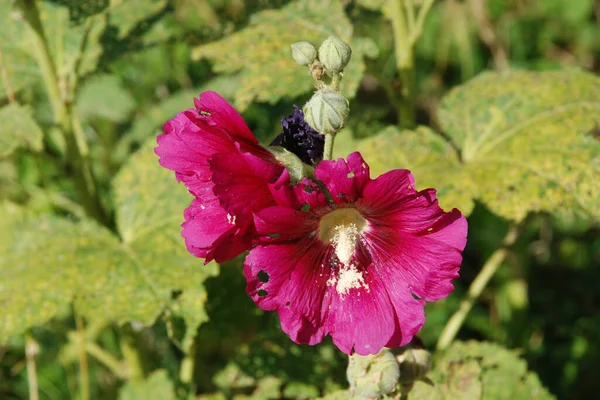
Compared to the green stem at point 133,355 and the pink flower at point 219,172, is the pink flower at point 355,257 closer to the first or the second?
the pink flower at point 219,172

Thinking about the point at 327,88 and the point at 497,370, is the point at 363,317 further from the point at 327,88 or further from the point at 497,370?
the point at 497,370

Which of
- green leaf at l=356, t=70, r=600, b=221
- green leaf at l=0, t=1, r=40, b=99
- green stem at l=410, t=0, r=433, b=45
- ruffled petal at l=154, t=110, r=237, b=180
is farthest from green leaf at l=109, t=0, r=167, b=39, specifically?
ruffled petal at l=154, t=110, r=237, b=180

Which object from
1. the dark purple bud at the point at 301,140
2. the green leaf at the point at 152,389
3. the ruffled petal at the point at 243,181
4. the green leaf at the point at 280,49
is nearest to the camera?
the ruffled petal at the point at 243,181

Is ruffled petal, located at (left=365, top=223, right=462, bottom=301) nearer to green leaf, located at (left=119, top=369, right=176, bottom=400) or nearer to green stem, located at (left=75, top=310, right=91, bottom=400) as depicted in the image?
green leaf, located at (left=119, top=369, right=176, bottom=400)

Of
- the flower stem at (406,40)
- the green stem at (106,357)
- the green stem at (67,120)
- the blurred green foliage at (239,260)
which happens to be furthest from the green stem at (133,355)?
the flower stem at (406,40)

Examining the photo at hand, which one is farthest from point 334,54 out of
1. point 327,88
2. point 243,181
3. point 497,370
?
point 497,370

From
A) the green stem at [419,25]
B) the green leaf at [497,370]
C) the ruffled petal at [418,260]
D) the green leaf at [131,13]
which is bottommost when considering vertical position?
the green leaf at [497,370]

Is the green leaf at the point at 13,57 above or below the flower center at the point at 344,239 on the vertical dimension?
above

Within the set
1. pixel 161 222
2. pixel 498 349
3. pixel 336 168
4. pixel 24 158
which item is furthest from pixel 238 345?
pixel 336 168

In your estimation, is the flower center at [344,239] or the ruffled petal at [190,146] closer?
the ruffled petal at [190,146]
